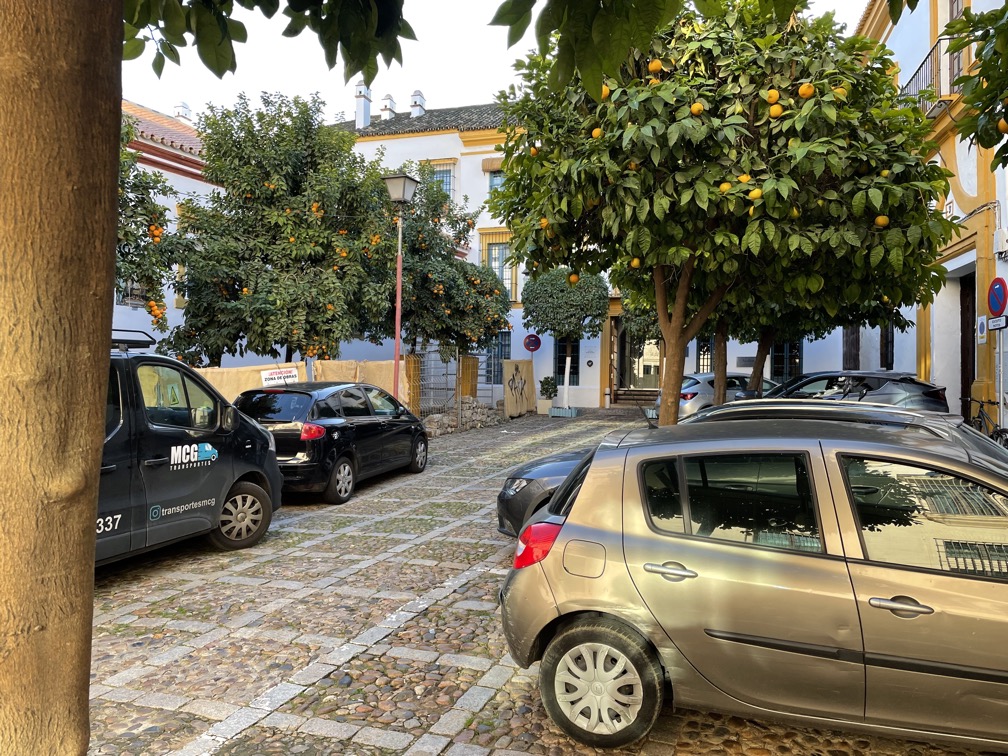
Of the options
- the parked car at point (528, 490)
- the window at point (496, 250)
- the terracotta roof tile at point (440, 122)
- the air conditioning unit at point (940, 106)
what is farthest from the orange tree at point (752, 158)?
the terracotta roof tile at point (440, 122)

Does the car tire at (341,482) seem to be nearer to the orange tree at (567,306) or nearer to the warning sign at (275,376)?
the warning sign at (275,376)

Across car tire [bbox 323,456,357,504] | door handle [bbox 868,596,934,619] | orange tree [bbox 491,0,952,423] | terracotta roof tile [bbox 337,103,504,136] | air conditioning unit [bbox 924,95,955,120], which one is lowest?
car tire [bbox 323,456,357,504]

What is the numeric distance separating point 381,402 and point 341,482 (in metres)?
2.00

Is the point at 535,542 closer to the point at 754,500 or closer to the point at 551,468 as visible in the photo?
the point at 754,500

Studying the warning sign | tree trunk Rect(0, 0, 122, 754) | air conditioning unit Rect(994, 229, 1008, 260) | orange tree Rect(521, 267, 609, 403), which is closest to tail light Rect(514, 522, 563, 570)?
tree trunk Rect(0, 0, 122, 754)

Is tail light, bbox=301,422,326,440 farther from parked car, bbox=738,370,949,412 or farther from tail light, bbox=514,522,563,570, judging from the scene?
parked car, bbox=738,370,949,412

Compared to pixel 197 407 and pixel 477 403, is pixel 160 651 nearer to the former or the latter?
pixel 197 407

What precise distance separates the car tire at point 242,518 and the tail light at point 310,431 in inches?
70.8

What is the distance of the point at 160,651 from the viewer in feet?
15.3

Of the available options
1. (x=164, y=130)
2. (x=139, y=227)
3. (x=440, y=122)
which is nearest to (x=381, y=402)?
(x=139, y=227)

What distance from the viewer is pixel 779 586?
10.2 ft

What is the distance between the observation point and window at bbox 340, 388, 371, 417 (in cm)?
1038

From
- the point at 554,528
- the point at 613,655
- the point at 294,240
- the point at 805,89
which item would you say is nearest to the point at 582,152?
the point at 805,89

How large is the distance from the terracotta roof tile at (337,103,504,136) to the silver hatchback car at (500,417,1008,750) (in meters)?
27.6
